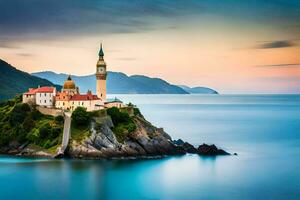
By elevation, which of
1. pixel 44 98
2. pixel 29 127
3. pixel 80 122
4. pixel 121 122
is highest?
pixel 44 98

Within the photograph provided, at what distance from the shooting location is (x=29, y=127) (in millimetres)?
76750

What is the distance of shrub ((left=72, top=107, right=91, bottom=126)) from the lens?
73500mm

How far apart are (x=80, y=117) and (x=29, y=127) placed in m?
9.02

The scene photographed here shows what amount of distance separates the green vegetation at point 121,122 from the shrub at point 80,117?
14.4ft

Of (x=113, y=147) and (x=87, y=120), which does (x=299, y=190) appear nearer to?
(x=113, y=147)

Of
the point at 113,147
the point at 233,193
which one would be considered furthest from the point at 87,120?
the point at 233,193

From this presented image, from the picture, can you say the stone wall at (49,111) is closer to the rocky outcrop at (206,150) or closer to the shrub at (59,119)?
the shrub at (59,119)

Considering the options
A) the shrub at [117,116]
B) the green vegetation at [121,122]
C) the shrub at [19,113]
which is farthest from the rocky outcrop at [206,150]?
the shrub at [19,113]

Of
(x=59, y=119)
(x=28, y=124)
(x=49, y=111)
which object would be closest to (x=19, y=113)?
(x=28, y=124)

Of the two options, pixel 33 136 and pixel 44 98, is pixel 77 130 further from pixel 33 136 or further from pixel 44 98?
pixel 44 98

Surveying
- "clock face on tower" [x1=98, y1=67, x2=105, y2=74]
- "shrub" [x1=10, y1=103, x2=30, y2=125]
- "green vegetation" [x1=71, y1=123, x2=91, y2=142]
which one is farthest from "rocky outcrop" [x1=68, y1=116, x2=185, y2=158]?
"clock face on tower" [x1=98, y1=67, x2=105, y2=74]

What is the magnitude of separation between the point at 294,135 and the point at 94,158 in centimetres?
5416

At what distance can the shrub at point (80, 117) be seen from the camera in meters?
73.5

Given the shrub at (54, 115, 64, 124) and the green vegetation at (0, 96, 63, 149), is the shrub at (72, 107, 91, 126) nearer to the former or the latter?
the green vegetation at (0, 96, 63, 149)
